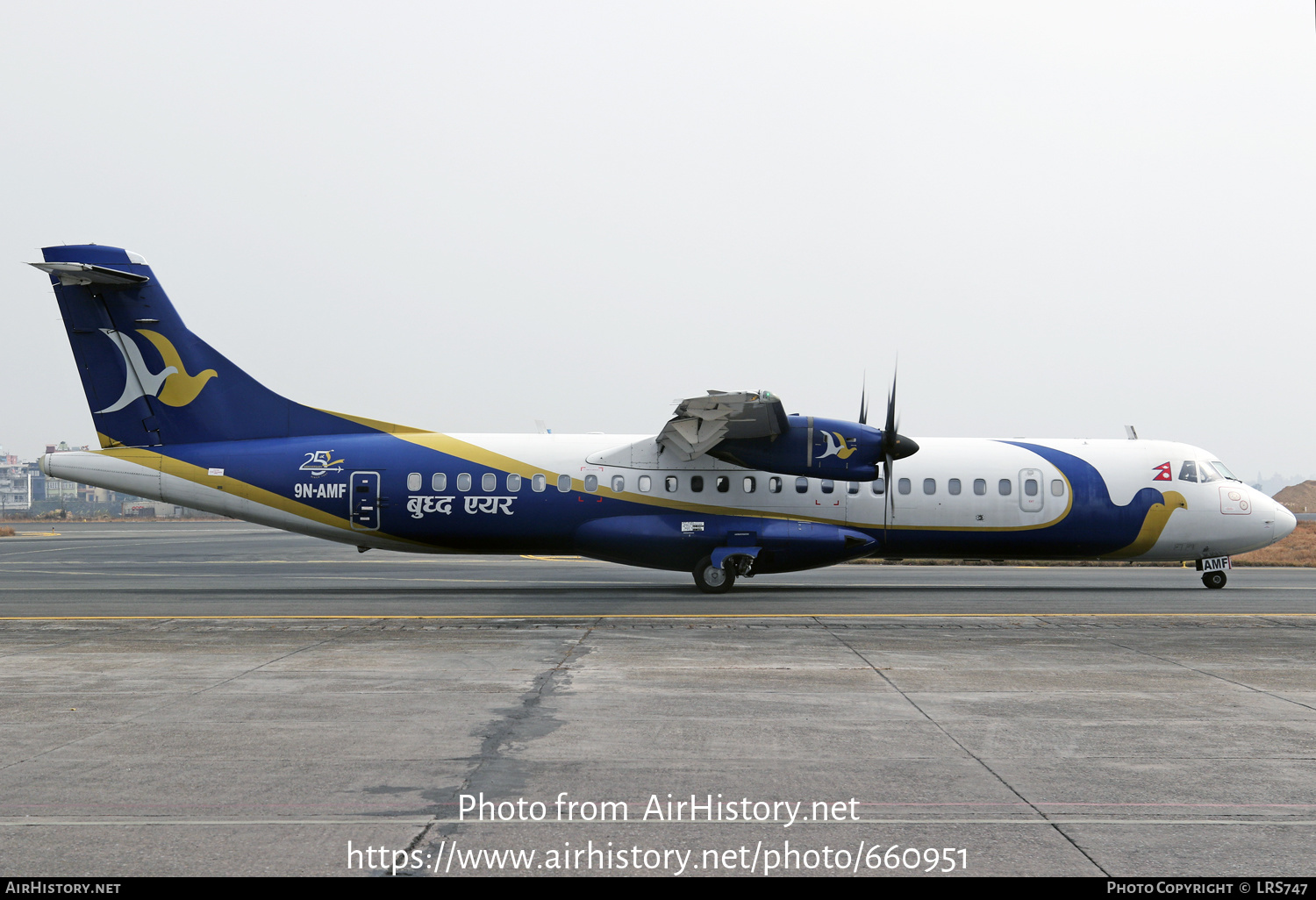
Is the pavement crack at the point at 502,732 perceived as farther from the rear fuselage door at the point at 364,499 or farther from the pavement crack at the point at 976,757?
the rear fuselage door at the point at 364,499

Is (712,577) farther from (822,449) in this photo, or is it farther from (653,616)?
(653,616)

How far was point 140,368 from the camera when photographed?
72.7 feet

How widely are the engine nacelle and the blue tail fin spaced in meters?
11.9

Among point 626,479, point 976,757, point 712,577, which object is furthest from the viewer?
point 626,479

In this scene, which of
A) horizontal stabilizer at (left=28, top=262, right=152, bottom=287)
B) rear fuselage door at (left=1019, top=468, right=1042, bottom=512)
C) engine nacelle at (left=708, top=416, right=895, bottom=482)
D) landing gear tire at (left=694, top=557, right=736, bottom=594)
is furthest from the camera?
rear fuselage door at (left=1019, top=468, right=1042, bottom=512)

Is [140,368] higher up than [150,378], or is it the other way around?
[140,368]

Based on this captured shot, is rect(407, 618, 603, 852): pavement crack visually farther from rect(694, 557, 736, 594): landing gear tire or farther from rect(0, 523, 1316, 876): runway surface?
rect(694, 557, 736, 594): landing gear tire

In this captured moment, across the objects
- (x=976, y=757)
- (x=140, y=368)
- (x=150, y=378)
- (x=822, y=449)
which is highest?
(x=140, y=368)

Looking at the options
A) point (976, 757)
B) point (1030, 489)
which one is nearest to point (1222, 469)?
point (1030, 489)

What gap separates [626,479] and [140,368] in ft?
37.4

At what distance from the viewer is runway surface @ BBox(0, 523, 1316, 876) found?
215 inches

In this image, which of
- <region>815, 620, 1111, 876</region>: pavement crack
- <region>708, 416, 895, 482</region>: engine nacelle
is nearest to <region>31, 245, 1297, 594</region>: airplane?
<region>708, 416, 895, 482</region>: engine nacelle

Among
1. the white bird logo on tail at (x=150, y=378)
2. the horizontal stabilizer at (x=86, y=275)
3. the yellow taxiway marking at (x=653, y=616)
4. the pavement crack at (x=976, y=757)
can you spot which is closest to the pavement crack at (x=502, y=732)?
the pavement crack at (x=976, y=757)

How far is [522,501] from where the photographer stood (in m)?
22.5
